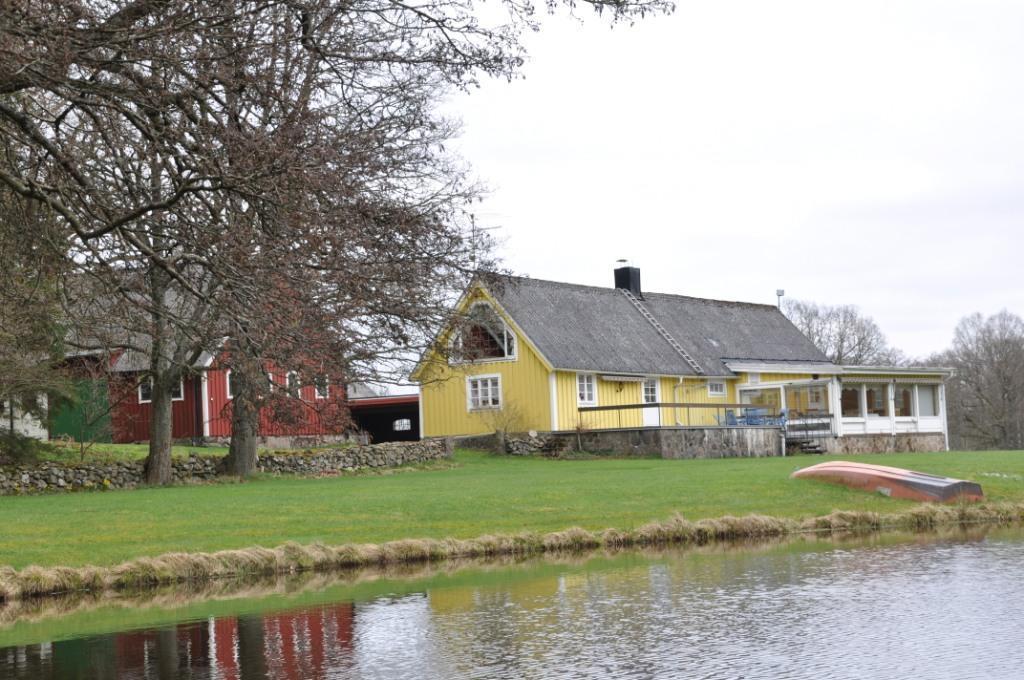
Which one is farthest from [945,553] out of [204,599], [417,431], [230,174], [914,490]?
[417,431]

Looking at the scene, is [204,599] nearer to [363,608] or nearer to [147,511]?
[363,608]

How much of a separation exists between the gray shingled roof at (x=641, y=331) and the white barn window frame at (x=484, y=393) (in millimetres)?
2406

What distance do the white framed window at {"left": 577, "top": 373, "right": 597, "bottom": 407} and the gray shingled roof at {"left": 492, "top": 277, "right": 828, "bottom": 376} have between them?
2.09 ft

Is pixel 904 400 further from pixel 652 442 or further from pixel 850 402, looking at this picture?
pixel 652 442

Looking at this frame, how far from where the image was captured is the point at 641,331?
48.1 m

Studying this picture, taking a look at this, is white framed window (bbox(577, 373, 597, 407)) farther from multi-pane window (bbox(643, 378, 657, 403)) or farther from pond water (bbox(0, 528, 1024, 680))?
pond water (bbox(0, 528, 1024, 680))

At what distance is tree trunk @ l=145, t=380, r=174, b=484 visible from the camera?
1200 inches

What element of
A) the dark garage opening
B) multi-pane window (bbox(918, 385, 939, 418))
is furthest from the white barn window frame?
multi-pane window (bbox(918, 385, 939, 418))

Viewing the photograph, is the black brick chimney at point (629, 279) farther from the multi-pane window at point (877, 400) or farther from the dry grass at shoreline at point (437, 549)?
the dry grass at shoreline at point (437, 549)

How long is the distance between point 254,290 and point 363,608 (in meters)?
3.96

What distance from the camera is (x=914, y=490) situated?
23422 millimetres

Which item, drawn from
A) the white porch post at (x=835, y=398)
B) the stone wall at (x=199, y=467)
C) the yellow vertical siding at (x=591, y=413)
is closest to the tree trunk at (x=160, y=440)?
the stone wall at (x=199, y=467)

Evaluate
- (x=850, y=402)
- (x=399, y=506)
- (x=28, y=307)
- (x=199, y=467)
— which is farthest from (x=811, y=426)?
(x=28, y=307)

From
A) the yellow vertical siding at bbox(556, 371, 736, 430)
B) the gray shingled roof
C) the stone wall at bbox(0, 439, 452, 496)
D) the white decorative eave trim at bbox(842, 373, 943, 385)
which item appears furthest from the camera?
the white decorative eave trim at bbox(842, 373, 943, 385)
